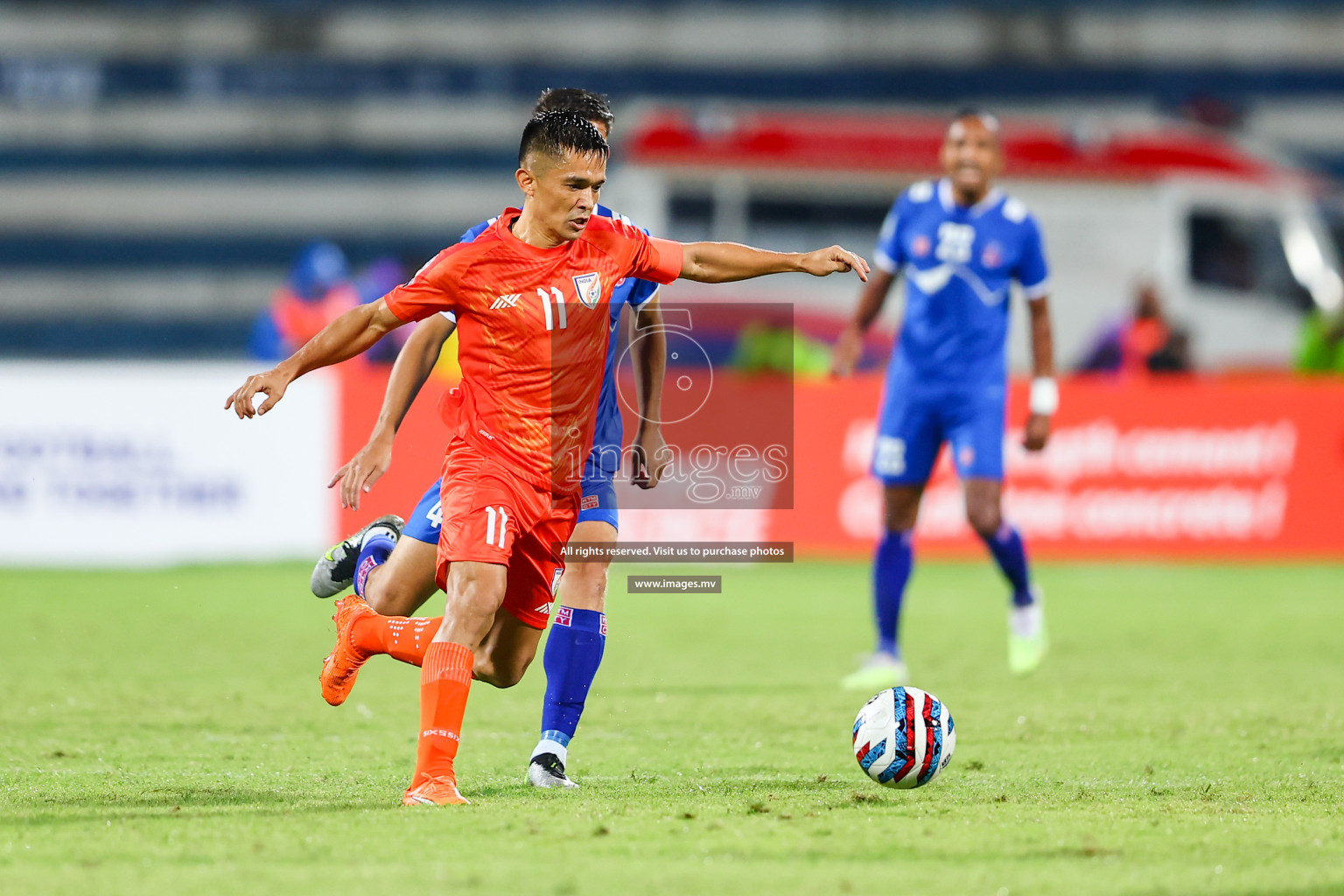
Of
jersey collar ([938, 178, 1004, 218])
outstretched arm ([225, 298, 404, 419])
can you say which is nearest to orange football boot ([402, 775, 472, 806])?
outstretched arm ([225, 298, 404, 419])

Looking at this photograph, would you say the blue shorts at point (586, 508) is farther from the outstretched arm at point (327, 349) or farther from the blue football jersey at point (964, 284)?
the blue football jersey at point (964, 284)

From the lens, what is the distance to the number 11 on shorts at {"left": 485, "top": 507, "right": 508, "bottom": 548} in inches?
194

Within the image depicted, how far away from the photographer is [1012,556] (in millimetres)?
8422

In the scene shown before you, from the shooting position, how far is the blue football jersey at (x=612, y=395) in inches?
214

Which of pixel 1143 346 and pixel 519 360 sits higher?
pixel 1143 346

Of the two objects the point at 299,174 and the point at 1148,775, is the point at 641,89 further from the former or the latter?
the point at 1148,775

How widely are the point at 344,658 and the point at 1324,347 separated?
12.5 m

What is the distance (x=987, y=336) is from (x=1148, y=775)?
10.1 feet

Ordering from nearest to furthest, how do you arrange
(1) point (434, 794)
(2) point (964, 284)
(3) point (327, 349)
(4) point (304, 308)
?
(1) point (434, 794) → (3) point (327, 349) → (2) point (964, 284) → (4) point (304, 308)

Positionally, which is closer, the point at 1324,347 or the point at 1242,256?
the point at 1324,347

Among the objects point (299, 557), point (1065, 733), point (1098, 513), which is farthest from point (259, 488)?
point (1065, 733)

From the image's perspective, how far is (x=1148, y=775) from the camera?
5551mm

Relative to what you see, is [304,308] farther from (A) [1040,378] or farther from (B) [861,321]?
(A) [1040,378]

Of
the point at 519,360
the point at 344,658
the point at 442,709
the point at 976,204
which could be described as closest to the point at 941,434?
the point at 976,204
